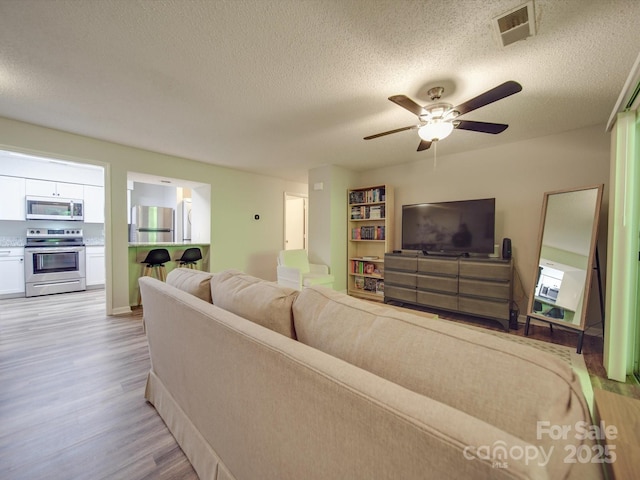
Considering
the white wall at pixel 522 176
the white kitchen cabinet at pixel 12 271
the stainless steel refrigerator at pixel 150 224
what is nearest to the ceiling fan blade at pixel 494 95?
the white wall at pixel 522 176

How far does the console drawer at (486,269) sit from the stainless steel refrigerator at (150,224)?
19.7 ft

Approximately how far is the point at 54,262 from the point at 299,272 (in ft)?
14.5

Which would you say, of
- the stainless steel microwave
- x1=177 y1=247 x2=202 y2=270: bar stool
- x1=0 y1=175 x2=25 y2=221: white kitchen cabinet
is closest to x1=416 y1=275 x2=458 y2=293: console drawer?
x1=177 y1=247 x2=202 y2=270: bar stool

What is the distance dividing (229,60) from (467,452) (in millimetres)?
2274

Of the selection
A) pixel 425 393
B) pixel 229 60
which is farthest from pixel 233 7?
pixel 425 393

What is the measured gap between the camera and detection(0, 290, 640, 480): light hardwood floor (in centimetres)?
124

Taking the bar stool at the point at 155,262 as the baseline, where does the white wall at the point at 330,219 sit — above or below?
above

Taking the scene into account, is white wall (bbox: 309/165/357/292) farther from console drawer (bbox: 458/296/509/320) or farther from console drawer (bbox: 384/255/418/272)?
console drawer (bbox: 458/296/509/320)

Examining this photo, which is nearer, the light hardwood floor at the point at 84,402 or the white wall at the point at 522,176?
the light hardwood floor at the point at 84,402

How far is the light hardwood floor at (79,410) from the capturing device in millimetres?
1232

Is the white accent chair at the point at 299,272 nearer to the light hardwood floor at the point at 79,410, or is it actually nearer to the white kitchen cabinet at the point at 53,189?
the light hardwood floor at the point at 79,410

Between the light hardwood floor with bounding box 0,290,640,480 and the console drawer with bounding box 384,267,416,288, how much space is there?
1280mm

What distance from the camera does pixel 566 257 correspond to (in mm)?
2732

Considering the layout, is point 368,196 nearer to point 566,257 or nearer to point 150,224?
point 566,257
